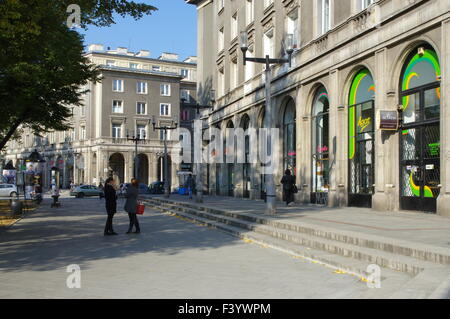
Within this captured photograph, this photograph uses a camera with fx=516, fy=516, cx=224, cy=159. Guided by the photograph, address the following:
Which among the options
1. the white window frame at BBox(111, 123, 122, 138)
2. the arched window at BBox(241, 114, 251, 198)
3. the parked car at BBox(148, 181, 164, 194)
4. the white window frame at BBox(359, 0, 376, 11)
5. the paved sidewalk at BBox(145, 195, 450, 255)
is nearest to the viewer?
the paved sidewalk at BBox(145, 195, 450, 255)

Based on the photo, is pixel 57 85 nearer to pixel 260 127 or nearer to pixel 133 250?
pixel 133 250

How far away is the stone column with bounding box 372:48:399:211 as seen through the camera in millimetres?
18531

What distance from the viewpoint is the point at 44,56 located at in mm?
18297

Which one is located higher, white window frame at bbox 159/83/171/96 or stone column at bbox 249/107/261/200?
white window frame at bbox 159/83/171/96

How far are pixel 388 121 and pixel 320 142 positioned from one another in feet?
22.1

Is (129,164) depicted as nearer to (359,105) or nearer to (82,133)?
(82,133)

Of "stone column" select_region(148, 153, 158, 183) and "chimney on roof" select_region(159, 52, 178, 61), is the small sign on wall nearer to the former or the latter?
"stone column" select_region(148, 153, 158, 183)

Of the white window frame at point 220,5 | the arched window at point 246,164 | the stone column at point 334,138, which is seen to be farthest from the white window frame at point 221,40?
the stone column at point 334,138

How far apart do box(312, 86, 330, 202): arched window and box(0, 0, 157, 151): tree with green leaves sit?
10.4 m

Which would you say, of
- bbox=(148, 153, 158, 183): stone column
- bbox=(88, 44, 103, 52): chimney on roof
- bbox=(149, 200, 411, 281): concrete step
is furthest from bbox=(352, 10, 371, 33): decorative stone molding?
bbox=(88, 44, 103, 52): chimney on roof

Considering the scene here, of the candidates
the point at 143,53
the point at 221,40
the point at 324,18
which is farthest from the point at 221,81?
the point at 143,53

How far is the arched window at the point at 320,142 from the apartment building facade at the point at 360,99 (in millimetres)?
48

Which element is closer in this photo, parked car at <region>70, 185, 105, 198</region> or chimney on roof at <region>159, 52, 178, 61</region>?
parked car at <region>70, 185, 105, 198</region>

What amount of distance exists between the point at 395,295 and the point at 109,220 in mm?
10276
